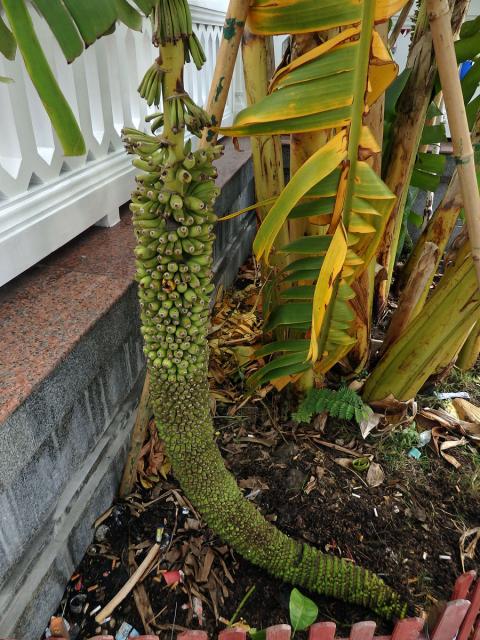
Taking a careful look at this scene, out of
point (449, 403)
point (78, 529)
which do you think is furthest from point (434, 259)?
point (78, 529)

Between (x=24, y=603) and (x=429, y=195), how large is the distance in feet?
9.09

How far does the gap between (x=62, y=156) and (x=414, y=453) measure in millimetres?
1612

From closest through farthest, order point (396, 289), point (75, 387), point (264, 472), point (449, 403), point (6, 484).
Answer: point (6, 484) → point (75, 387) → point (264, 472) → point (449, 403) → point (396, 289)

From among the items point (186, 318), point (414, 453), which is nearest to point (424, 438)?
point (414, 453)

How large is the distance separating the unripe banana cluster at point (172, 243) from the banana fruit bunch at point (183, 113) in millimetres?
39

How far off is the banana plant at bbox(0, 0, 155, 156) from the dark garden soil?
4.06 ft

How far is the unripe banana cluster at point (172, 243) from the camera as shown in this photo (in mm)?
824

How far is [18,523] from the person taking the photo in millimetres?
1103

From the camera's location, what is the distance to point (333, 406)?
1776 mm

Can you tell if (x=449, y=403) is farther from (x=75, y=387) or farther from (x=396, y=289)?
(x=75, y=387)

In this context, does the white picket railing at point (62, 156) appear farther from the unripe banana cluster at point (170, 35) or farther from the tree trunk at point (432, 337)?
the tree trunk at point (432, 337)

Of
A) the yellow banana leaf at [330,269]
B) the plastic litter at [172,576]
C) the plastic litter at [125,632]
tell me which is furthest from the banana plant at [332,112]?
the plastic litter at [125,632]

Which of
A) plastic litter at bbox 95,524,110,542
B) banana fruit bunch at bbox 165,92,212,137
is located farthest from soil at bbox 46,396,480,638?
banana fruit bunch at bbox 165,92,212,137

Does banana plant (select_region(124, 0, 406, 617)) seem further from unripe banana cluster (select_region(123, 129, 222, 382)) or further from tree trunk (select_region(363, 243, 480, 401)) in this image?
tree trunk (select_region(363, 243, 480, 401))
